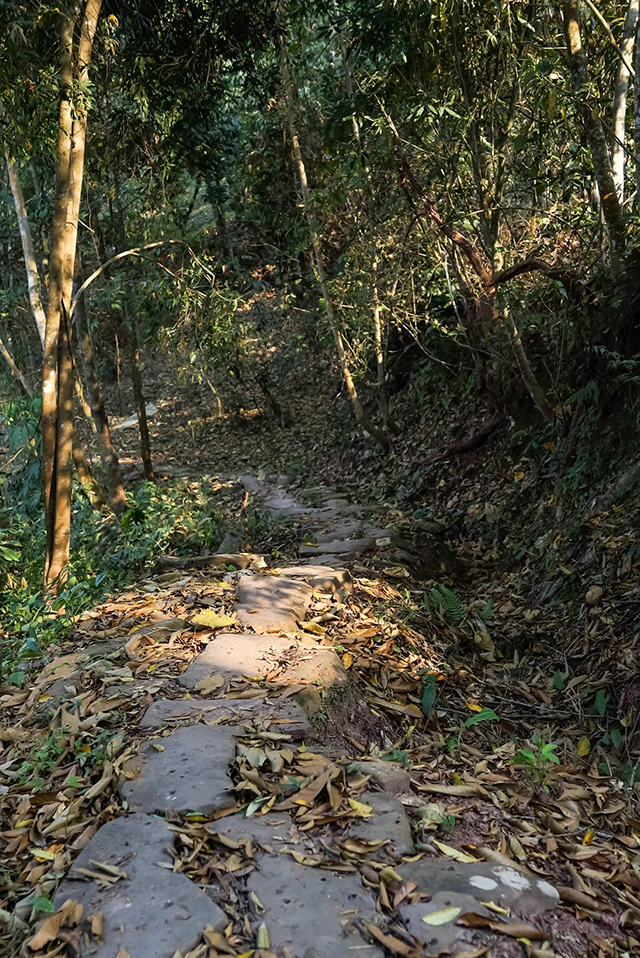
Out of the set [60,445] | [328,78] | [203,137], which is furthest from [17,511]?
[328,78]

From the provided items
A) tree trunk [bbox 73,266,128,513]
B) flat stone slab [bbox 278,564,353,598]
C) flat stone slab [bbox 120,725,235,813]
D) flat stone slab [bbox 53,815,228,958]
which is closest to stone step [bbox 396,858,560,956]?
flat stone slab [bbox 53,815,228,958]

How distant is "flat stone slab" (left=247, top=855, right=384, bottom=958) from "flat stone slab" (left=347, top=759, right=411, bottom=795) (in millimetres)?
563

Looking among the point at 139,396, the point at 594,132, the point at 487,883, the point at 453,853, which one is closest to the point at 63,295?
the point at 594,132

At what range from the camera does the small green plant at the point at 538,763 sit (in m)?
2.90

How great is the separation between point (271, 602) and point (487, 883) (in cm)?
252

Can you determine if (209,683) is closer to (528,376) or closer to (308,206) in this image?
(528,376)

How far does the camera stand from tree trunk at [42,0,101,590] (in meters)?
5.52

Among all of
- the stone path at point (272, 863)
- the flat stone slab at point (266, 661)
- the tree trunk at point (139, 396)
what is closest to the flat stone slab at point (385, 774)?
the stone path at point (272, 863)

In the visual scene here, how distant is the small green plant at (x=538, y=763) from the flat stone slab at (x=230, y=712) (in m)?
0.91

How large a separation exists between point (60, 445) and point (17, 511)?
3771mm

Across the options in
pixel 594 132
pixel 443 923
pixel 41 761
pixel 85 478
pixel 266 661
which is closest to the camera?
pixel 443 923

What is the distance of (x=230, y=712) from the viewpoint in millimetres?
3102

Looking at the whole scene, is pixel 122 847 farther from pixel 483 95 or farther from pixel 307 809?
pixel 483 95

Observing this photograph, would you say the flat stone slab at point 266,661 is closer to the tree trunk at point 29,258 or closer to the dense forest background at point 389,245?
the dense forest background at point 389,245
